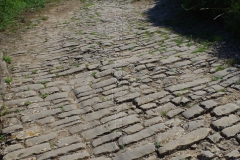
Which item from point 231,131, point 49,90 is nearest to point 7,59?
point 49,90

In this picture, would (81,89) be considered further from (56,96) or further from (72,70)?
(72,70)

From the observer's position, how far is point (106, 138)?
Result: 3.87 metres

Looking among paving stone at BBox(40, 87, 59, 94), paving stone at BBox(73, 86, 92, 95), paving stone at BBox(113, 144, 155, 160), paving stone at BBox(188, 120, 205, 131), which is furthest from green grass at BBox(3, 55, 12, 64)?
paving stone at BBox(188, 120, 205, 131)

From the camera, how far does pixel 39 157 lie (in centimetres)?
364

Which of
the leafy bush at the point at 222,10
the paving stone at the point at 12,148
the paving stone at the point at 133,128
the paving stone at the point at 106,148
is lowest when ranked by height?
the paving stone at the point at 12,148

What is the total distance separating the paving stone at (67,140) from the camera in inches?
151

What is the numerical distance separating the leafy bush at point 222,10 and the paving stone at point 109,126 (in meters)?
3.41

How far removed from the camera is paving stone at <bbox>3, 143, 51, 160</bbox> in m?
3.68

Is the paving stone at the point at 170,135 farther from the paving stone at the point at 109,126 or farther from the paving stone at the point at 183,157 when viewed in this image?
the paving stone at the point at 109,126

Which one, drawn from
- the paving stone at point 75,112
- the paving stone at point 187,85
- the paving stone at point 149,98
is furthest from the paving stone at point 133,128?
the paving stone at point 187,85

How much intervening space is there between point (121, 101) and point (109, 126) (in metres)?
0.67

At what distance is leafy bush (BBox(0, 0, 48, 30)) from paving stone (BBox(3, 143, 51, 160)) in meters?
6.26

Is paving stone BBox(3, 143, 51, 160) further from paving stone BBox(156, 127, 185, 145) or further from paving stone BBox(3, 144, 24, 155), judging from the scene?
paving stone BBox(156, 127, 185, 145)

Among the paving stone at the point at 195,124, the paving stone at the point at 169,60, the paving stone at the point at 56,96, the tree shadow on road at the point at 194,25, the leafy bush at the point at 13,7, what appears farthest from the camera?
the leafy bush at the point at 13,7
